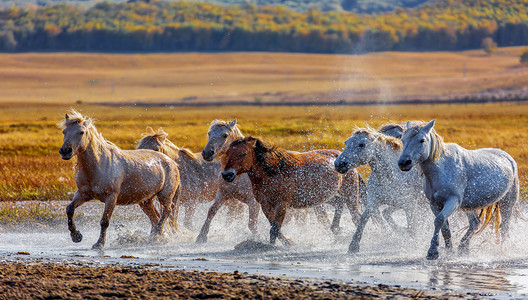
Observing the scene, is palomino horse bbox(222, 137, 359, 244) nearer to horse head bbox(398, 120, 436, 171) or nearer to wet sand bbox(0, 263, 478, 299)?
horse head bbox(398, 120, 436, 171)

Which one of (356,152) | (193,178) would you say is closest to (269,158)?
(356,152)

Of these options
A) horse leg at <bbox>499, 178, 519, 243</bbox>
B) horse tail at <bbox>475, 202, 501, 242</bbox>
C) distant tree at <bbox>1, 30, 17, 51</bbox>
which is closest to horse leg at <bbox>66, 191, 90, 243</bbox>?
horse tail at <bbox>475, 202, 501, 242</bbox>

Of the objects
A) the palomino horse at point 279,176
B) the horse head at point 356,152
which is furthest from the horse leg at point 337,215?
the horse head at point 356,152

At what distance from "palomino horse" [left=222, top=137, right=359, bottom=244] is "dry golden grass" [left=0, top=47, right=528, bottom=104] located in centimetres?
9445

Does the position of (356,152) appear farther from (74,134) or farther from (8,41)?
(8,41)

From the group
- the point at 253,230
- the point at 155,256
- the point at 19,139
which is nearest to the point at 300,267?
the point at 155,256

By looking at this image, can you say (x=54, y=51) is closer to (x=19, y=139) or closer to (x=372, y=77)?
(x=372, y=77)

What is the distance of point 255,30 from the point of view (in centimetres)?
16438

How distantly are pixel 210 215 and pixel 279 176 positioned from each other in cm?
161

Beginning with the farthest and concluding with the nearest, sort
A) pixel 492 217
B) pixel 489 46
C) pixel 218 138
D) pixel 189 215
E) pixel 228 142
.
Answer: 1. pixel 489 46
2. pixel 189 215
3. pixel 228 142
4. pixel 218 138
5. pixel 492 217

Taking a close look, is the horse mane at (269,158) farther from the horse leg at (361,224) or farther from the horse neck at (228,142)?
the horse leg at (361,224)

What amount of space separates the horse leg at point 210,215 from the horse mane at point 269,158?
58.5 inches

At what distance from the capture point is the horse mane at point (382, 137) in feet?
31.0

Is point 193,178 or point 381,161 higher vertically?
point 381,161
